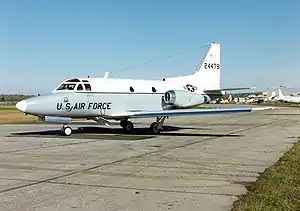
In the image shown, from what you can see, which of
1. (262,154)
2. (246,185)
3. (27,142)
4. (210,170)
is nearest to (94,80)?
(27,142)

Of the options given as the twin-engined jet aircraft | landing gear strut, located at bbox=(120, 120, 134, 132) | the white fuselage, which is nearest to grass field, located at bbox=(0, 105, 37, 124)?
landing gear strut, located at bbox=(120, 120, 134, 132)

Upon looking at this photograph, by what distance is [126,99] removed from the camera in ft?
75.9

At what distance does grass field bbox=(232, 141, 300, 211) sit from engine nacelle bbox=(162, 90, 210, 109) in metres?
14.0

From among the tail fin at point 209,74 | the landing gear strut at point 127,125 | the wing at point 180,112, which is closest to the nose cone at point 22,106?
the wing at point 180,112

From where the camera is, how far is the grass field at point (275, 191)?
671cm

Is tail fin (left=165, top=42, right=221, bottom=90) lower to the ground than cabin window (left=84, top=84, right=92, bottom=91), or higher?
higher

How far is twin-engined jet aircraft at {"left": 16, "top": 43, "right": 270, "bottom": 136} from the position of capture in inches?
792

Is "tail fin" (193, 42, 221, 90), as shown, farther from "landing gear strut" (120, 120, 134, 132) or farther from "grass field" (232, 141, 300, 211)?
"grass field" (232, 141, 300, 211)

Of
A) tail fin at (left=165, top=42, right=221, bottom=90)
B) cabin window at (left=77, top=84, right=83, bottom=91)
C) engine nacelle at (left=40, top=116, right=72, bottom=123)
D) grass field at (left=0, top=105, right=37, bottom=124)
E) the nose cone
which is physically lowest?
grass field at (left=0, top=105, right=37, bottom=124)

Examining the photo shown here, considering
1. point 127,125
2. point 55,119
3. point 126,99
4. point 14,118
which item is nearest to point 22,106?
point 55,119

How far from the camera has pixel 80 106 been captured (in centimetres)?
2095

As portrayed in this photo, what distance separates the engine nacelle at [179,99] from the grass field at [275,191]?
1398 cm

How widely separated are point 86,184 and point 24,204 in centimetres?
189

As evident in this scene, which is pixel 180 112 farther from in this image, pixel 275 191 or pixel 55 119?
pixel 275 191
